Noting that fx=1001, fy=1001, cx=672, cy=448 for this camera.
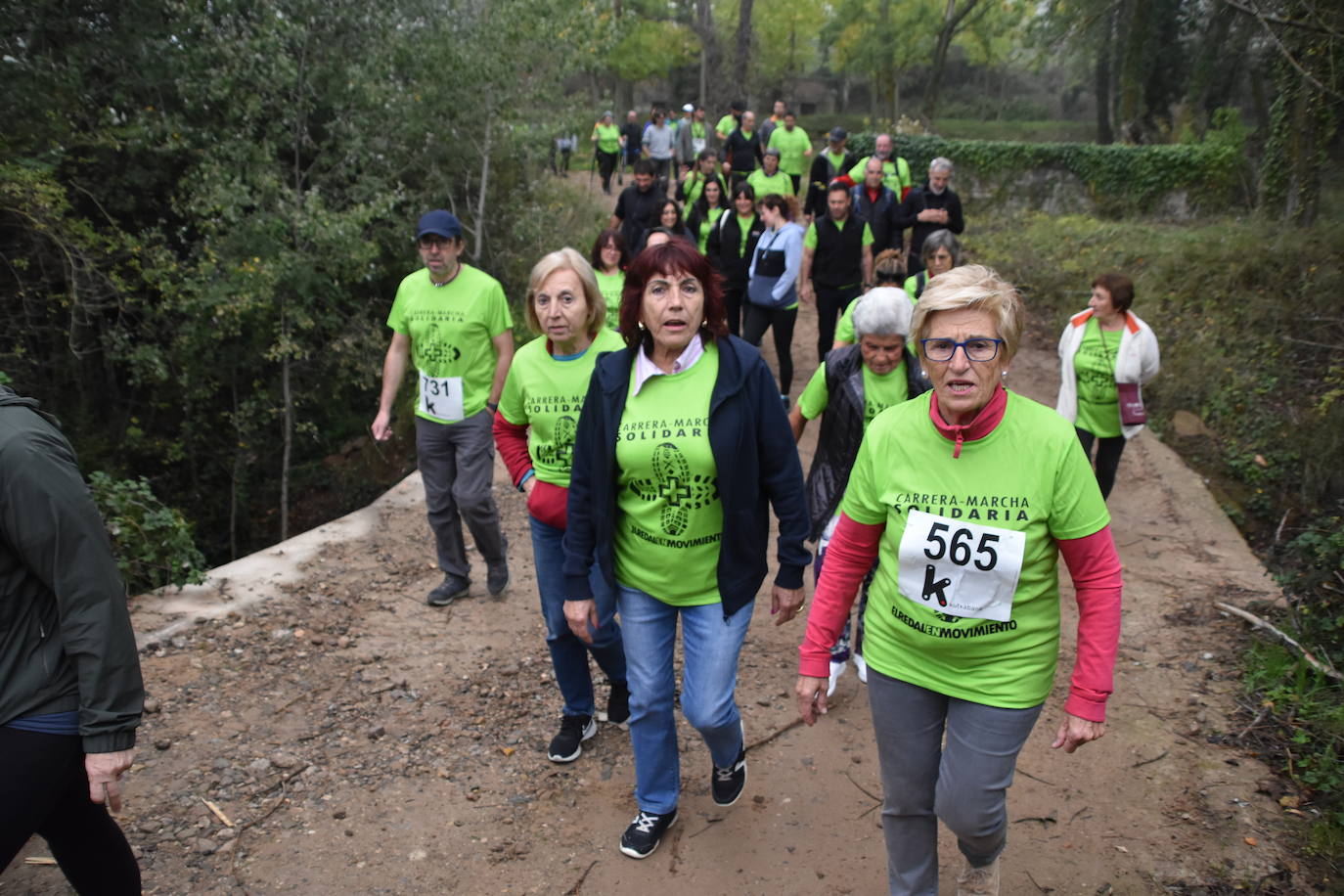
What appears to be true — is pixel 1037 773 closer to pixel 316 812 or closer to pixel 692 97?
pixel 316 812

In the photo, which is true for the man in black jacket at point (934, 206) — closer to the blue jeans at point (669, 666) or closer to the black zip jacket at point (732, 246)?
the black zip jacket at point (732, 246)

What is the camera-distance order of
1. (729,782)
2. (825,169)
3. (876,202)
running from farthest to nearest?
1. (825,169)
2. (876,202)
3. (729,782)

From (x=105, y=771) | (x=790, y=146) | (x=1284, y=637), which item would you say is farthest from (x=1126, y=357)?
(x=790, y=146)

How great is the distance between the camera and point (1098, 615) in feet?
8.32

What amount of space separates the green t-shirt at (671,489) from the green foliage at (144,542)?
11.7 ft

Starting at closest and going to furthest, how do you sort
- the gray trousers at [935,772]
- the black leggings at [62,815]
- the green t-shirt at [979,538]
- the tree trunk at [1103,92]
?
the black leggings at [62,815], the green t-shirt at [979,538], the gray trousers at [935,772], the tree trunk at [1103,92]

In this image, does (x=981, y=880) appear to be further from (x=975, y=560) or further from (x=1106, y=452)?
(x=1106, y=452)

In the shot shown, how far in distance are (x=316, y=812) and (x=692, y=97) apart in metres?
47.4

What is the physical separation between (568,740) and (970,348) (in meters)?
2.62

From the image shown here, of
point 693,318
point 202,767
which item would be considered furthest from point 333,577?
point 693,318

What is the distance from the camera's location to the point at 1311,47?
10484 millimetres

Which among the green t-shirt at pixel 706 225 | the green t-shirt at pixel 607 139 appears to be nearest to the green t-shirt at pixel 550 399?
the green t-shirt at pixel 706 225

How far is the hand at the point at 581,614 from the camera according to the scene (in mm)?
3404

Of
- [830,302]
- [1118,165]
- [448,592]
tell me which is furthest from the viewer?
[1118,165]
